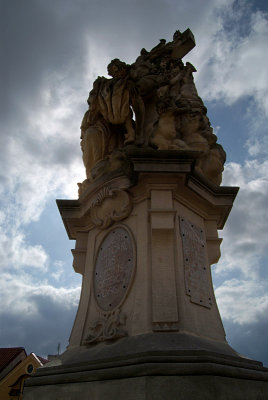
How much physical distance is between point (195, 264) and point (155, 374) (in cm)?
159

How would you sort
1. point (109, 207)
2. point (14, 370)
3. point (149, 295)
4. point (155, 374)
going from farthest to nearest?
point (14, 370) → point (109, 207) → point (149, 295) → point (155, 374)

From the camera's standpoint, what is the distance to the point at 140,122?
523 centimetres

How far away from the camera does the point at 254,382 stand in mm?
2922

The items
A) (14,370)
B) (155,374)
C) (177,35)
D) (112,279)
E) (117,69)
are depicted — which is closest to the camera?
(155,374)

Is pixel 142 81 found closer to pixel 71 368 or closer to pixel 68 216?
pixel 68 216

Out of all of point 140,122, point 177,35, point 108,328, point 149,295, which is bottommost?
point 108,328

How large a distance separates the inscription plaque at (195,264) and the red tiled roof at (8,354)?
17141mm

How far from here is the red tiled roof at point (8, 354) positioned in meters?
17.5

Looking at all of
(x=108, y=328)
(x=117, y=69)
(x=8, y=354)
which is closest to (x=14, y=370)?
(x=8, y=354)

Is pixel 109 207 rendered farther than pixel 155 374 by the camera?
Yes

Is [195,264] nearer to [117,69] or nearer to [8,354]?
[117,69]

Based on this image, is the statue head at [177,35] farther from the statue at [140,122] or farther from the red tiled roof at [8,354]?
the red tiled roof at [8,354]

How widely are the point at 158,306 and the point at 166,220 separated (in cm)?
97

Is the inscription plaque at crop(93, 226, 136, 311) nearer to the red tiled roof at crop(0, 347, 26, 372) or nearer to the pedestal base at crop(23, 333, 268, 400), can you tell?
→ the pedestal base at crop(23, 333, 268, 400)
